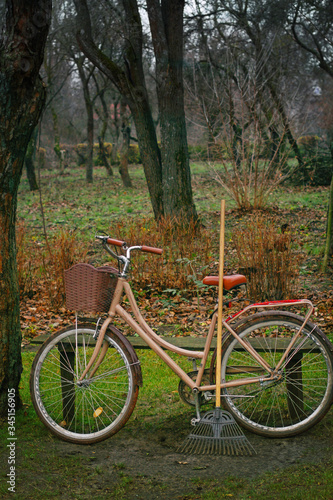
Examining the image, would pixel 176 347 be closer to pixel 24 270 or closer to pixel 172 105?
pixel 24 270

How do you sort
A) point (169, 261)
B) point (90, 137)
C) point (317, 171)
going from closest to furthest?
point (169, 261), point (317, 171), point (90, 137)

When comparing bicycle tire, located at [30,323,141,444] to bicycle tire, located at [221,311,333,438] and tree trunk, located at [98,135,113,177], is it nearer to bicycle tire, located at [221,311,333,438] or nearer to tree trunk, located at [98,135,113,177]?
bicycle tire, located at [221,311,333,438]

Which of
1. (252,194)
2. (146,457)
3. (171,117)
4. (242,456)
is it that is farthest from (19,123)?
(252,194)

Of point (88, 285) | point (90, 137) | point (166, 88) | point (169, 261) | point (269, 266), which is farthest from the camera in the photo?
point (90, 137)

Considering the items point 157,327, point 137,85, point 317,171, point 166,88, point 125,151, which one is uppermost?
point 137,85

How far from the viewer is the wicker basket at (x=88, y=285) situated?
3.27 meters

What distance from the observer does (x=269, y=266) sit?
6.01 meters

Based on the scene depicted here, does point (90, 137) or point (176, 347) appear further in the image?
point (90, 137)

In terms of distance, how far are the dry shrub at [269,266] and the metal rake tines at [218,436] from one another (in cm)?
300

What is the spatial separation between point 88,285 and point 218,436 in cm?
119

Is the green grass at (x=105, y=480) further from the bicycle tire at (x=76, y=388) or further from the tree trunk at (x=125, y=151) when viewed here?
the tree trunk at (x=125, y=151)

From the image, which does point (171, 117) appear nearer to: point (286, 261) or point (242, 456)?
point (286, 261)

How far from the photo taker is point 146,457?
3.18m

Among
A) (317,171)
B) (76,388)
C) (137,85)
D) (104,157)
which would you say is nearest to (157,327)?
(76,388)
